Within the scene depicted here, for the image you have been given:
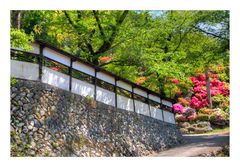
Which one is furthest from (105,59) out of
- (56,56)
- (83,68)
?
(56,56)

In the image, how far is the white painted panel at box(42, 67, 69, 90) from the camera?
→ 9953 mm

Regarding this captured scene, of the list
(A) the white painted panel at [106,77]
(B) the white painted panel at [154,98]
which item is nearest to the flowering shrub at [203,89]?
(B) the white painted panel at [154,98]

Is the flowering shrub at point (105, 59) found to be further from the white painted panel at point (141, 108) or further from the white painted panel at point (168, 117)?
the white painted panel at point (168, 117)

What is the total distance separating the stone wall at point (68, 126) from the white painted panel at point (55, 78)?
0.17 m

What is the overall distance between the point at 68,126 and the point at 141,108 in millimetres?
4479

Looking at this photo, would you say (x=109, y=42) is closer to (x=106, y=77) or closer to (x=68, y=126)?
(x=106, y=77)

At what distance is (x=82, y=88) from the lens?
37.0ft

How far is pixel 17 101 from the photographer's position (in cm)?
906

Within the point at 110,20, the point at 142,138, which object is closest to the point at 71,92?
the point at 142,138

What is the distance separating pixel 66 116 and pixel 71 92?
2.67 ft

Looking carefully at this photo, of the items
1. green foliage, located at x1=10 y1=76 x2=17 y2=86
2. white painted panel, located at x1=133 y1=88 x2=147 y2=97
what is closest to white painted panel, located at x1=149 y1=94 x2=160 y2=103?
white painted panel, located at x1=133 y1=88 x2=147 y2=97

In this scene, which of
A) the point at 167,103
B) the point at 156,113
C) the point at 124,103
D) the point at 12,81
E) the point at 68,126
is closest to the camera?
the point at 12,81

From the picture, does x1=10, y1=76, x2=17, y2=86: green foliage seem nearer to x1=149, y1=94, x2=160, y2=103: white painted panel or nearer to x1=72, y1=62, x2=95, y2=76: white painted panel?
x1=72, y1=62, x2=95, y2=76: white painted panel

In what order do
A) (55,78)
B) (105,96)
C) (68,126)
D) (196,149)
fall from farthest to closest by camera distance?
(196,149), (105,96), (55,78), (68,126)
